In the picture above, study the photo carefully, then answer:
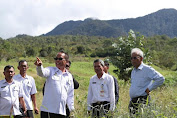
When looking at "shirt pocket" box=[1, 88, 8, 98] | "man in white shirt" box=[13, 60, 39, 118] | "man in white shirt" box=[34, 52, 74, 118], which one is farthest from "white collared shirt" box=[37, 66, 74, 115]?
"man in white shirt" box=[13, 60, 39, 118]

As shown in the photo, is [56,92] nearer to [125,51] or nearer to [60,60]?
[60,60]

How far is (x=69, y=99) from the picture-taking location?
12.2 feet

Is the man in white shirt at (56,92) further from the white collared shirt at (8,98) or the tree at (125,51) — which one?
the tree at (125,51)

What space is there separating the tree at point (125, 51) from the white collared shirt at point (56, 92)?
306 inches

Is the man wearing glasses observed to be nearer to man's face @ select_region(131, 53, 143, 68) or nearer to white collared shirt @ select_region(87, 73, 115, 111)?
man's face @ select_region(131, 53, 143, 68)

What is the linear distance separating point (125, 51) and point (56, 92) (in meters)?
8.38

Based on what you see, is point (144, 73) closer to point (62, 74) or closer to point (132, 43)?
point (62, 74)

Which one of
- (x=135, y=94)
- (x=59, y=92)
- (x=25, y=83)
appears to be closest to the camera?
(x=59, y=92)

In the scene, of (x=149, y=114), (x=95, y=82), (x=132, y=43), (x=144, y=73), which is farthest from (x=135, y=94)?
(x=132, y=43)

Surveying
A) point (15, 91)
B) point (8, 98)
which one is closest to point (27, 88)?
point (15, 91)

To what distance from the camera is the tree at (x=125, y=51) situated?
11336 millimetres

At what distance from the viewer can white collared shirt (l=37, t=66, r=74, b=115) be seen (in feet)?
11.5

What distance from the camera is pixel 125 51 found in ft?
37.9

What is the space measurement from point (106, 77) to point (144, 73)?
2.06ft
